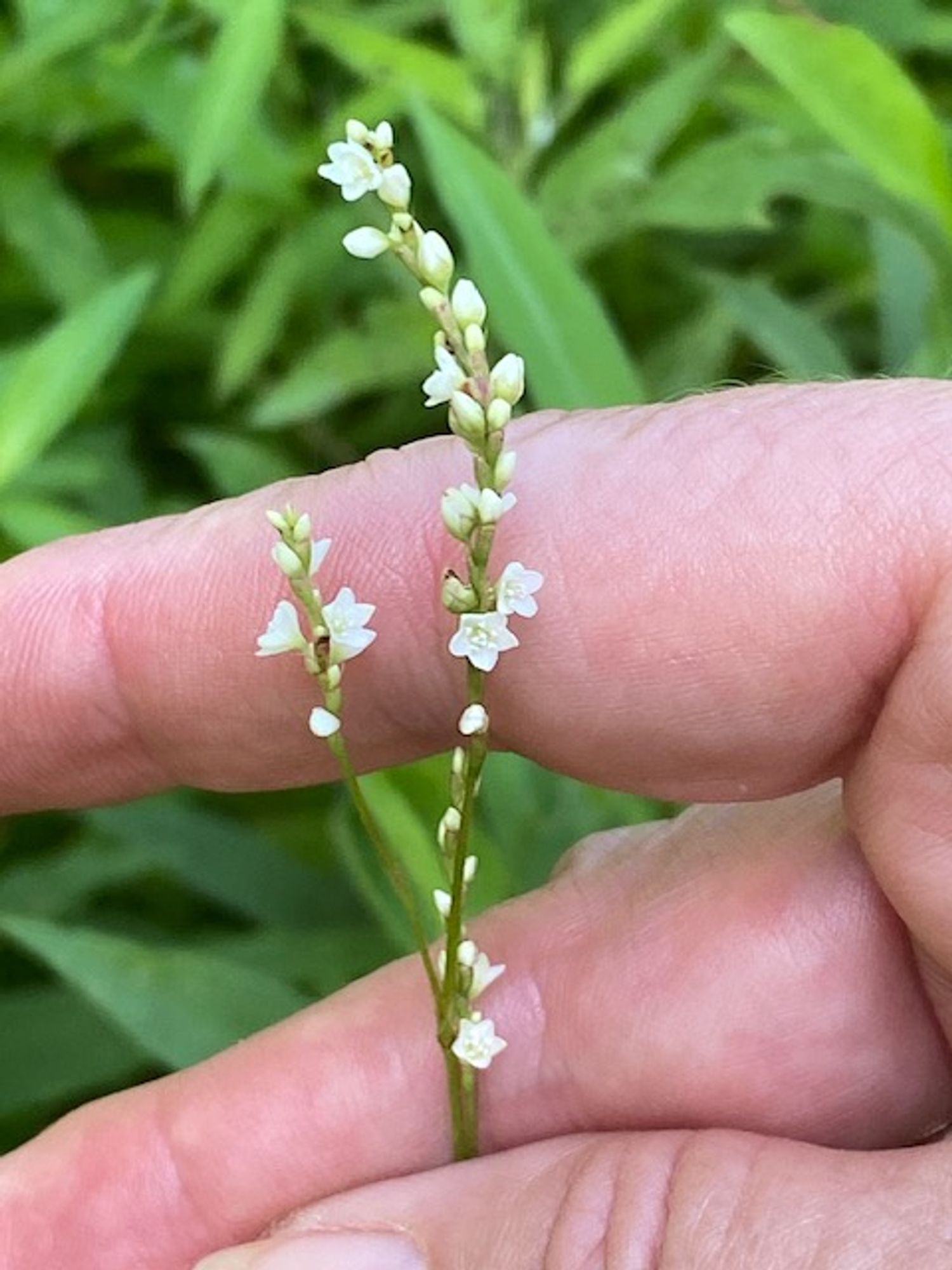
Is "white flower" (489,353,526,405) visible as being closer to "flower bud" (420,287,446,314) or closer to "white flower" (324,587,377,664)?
"flower bud" (420,287,446,314)

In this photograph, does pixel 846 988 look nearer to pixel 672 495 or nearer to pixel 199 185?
pixel 672 495

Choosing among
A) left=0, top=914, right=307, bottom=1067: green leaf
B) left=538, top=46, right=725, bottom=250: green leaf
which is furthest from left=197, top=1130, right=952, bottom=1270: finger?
left=538, top=46, right=725, bottom=250: green leaf

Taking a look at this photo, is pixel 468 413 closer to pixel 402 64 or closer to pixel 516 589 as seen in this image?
pixel 516 589

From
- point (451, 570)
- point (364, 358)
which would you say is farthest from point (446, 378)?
point (364, 358)

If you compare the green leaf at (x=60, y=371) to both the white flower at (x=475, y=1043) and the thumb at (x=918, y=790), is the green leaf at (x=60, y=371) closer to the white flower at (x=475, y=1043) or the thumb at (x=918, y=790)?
the white flower at (x=475, y=1043)

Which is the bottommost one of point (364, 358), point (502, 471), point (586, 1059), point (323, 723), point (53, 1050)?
point (53, 1050)

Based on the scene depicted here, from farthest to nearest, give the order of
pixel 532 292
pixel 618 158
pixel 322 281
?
1. pixel 322 281
2. pixel 618 158
3. pixel 532 292
